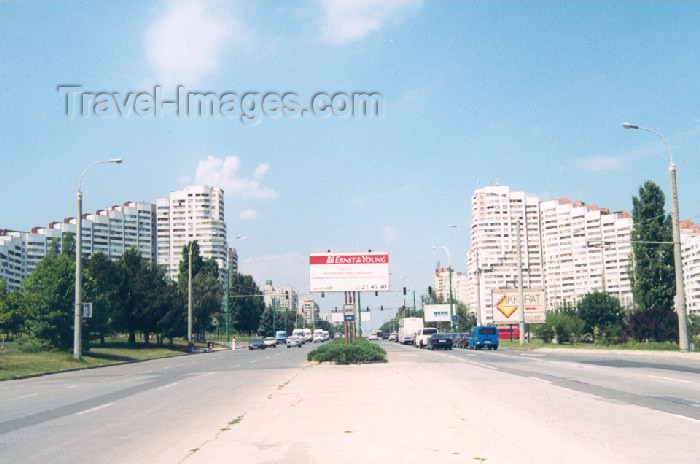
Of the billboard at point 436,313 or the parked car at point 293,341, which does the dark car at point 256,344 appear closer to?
the parked car at point 293,341

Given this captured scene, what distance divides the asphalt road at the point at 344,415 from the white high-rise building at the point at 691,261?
122307 mm

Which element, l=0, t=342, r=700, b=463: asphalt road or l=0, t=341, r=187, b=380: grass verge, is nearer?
l=0, t=342, r=700, b=463: asphalt road

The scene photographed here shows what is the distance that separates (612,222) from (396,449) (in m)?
156

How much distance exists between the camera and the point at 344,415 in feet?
47.8

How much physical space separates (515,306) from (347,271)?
3672 centimetres

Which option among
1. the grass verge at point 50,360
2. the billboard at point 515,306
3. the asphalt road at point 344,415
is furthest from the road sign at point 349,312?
the billboard at point 515,306

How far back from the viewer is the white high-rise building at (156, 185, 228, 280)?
191 m

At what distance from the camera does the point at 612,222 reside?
6132 inches

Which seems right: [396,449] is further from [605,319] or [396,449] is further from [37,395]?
[605,319]

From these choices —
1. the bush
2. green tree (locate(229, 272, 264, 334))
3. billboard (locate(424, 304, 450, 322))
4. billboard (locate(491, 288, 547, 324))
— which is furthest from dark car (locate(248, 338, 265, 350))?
the bush

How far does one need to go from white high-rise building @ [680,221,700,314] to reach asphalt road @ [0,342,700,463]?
122 metres

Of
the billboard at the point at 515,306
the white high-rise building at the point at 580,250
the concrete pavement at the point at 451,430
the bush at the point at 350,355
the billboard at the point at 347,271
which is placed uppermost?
the white high-rise building at the point at 580,250

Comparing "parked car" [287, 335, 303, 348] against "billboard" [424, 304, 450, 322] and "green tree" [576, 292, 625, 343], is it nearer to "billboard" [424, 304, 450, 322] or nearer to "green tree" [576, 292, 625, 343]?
"billboard" [424, 304, 450, 322]

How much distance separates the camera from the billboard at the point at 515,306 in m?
72.7
